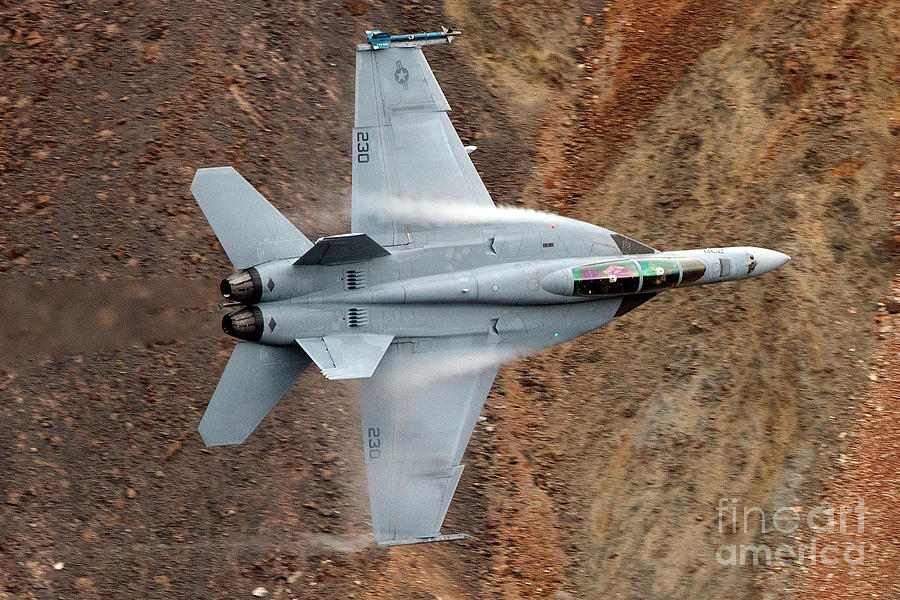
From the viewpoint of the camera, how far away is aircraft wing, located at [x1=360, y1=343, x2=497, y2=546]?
15008 mm

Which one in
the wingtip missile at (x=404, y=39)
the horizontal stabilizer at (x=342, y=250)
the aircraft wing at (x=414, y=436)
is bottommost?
the aircraft wing at (x=414, y=436)

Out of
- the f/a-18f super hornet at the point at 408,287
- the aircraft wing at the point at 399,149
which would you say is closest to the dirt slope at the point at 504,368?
the f/a-18f super hornet at the point at 408,287

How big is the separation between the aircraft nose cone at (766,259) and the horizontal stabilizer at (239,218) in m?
7.28

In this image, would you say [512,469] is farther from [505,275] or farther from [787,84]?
[787,84]

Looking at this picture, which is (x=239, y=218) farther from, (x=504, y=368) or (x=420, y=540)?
(x=504, y=368)

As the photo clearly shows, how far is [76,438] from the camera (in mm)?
15883

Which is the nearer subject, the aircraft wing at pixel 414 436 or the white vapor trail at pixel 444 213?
the aircraft wing at pixel 414 436

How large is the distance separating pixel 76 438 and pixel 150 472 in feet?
4.08

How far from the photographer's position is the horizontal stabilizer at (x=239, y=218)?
1437 cm

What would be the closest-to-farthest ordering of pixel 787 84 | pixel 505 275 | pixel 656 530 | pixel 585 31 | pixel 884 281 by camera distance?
pixel 505 275 → pixel 656 530 → pixel 884 281 → pixel 787 84 → pixel 585 31

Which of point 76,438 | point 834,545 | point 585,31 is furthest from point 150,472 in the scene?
point 585,31

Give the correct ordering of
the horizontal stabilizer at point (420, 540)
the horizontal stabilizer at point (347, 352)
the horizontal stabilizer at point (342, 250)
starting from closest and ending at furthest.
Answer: the horizontal stabilizer at point (347, 352) < the horizontal stabilizer at point (342, 250) < the horizontal stabilizer at point (420, 540)

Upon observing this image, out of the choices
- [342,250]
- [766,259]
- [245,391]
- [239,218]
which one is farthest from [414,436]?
[766,259]

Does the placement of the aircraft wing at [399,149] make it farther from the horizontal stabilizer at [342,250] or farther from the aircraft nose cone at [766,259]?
the aircraft nose cone at [766,259]
